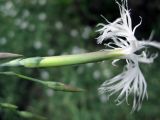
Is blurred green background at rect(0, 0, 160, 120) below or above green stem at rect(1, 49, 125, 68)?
above

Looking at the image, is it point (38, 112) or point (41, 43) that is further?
point (41, 43)

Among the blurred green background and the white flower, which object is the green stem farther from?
the blurred green background

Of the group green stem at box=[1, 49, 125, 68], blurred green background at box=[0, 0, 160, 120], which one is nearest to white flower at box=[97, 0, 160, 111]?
green stem at box=[1, 49, 125, 68]

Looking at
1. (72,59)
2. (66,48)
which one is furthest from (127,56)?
(66,48)

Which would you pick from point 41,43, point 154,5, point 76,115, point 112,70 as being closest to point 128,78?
point 76,115

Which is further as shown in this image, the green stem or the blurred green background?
the blurred green background

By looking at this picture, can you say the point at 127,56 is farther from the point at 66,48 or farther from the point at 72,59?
the point at 66,48

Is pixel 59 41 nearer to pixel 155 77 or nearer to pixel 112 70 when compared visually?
pixel 112 70
